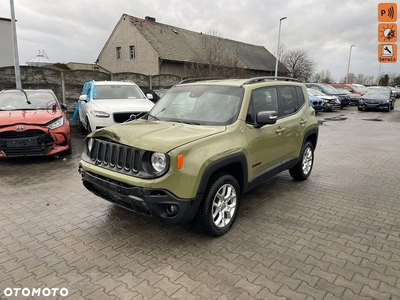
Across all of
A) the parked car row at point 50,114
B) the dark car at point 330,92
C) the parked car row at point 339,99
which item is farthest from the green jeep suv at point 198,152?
the dark car at point 330,92

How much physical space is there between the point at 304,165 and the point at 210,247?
10.3ft

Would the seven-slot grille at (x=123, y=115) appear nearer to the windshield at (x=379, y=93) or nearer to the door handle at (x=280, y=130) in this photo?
the door handle at (x=280, y=130)

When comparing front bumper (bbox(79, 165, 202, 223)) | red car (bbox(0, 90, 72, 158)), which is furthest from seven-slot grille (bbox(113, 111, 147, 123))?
front bumper (bbox(79, 165, 202, 223))

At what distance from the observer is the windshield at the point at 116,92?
376 inches

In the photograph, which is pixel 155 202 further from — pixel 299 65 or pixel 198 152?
pixel 299 65

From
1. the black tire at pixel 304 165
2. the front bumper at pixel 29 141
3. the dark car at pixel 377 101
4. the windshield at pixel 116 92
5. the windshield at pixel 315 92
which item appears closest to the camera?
the black tire at pixel 304 165

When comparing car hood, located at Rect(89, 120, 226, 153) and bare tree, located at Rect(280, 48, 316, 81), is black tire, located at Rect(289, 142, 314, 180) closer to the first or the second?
car hood, located at Rect(89, 120, 226, 153)

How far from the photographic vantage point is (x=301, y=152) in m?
5.48

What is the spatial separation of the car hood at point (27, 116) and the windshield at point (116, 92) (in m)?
2.43

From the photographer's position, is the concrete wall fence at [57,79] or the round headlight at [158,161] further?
the concrete wall fence at [57,79]

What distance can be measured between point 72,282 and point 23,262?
2.32 feet

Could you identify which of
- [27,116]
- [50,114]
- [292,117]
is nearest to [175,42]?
[50,114]

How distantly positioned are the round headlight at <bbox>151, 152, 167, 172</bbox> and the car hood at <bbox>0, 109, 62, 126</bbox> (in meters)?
4.46

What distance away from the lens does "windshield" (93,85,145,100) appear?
9555 millimetres
